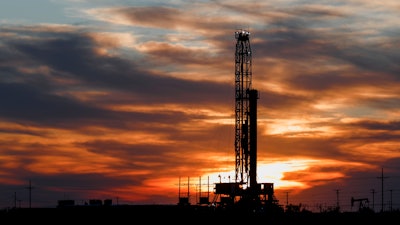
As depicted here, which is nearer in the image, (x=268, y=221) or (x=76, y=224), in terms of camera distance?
(x=76, y=224)

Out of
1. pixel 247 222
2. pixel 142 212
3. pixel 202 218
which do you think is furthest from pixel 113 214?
pixel 247 222

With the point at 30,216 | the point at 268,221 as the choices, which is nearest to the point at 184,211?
the point at 268,221

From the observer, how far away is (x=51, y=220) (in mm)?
180625

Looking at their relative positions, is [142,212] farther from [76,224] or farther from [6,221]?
[6,221]

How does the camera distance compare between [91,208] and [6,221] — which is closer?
[6,221]

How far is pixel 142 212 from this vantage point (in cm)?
18875

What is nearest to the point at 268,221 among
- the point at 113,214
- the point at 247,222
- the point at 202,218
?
the point at 247,222

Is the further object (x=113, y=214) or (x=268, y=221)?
(x=268, y=221)

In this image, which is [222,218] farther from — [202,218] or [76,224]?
[76,224]

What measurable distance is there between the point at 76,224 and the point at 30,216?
40.1ft

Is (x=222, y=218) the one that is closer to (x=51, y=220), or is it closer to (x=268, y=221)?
(x=268, y=221)

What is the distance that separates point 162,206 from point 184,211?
18.4ft

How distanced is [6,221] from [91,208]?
2083 centimetres

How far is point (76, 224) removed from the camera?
17812 cm
